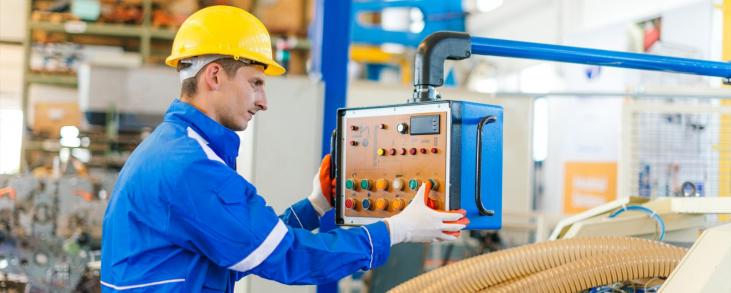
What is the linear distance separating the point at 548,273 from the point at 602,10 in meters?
5.68

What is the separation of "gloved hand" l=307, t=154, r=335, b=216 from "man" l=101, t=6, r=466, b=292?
0.38 metres

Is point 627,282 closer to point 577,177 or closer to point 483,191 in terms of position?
point 483,191

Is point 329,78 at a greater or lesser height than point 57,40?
lesser

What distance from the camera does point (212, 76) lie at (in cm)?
205

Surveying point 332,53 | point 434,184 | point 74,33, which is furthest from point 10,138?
point 434,184

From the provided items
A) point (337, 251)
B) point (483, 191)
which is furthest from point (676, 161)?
point (337, 251)

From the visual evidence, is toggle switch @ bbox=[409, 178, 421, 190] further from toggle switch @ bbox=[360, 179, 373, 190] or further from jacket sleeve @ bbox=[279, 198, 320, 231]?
jacket sleeve @ bbox=[279, 198, 320, 231]

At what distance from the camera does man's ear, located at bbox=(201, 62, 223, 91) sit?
2.04 metres

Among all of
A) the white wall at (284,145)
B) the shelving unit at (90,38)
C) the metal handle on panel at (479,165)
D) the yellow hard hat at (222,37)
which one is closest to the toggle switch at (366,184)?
the metal handle on panel at (479,165)

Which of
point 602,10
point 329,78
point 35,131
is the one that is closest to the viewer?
point 329,78

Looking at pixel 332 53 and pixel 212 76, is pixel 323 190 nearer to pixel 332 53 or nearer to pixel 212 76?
pixel 212 76

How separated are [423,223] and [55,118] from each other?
5.54 metres

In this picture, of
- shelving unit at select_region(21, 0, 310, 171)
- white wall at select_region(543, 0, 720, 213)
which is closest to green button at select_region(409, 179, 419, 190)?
white wall at select_region(543, 0, 720, 213)

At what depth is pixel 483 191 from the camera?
2.04m
